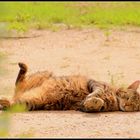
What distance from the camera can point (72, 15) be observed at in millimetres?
17656

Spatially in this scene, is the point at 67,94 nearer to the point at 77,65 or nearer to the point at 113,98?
the point at 113,98

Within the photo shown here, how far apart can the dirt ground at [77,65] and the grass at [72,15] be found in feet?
2.59

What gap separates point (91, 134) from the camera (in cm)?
637

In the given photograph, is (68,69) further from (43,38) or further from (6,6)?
(6,6)

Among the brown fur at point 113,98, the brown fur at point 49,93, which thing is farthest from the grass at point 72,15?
the brown fur at point 113,98

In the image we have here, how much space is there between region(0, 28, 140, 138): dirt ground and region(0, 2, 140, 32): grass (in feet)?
2.59

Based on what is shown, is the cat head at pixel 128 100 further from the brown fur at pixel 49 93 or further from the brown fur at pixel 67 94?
the brown fur at pixel 49 93

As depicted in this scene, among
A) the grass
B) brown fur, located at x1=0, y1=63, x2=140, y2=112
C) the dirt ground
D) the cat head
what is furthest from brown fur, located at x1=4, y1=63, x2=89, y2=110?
the grass

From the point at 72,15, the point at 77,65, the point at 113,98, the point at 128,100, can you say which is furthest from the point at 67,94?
the point at 72,15

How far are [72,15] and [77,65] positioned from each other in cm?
652

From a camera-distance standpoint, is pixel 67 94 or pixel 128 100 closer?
pixel 67 94

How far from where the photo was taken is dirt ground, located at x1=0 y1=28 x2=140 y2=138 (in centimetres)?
656

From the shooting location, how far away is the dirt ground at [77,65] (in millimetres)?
6562

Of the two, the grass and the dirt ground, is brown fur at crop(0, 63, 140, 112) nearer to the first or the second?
the dirt ground
